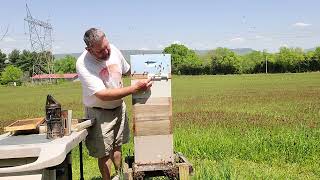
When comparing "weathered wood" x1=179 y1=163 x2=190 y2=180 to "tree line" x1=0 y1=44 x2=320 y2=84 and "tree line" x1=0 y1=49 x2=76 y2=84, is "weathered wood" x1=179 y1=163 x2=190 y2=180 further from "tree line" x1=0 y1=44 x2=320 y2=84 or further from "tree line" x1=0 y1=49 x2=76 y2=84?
"tree line" x1=0 y1=49 x2=76 y2=84

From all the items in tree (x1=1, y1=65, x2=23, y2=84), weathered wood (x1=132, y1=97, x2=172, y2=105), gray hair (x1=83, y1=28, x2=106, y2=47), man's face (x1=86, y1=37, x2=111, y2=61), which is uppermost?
gray hair (x1=83, y1=28, x2=106, y2=47)

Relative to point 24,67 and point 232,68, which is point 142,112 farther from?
point 24,67

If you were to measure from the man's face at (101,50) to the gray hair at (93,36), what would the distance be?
0.16 feet

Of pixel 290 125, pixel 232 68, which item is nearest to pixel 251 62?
pixel 232 68

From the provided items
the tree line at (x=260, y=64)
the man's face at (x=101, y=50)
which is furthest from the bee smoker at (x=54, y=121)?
the tree line at (x=260, y=64)

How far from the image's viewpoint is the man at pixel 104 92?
569 cm

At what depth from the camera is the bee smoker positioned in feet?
16.2

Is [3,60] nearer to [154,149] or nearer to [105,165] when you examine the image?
[105,165]

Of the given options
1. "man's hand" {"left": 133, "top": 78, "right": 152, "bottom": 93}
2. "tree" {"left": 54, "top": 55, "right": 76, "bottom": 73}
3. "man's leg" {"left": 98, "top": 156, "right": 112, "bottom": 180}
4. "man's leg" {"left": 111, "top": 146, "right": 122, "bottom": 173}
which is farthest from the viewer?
"tree" {"left": 54, "top": 55, "right": 76, "bottom": 73}

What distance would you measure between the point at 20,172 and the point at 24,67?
420 ft

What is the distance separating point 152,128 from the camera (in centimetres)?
571

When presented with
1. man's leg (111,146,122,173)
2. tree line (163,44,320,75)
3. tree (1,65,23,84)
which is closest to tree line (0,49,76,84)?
tree (1,65,23,84)

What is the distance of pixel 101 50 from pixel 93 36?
243 mm

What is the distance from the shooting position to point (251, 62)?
116 metres
